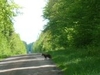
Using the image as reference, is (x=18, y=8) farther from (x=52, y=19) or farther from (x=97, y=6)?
(x=97, y=6)

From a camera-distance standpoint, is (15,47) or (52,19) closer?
(52,19)

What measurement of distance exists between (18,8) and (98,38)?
24675 mm

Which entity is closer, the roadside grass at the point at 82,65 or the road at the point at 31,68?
the roadside grass at the point at 82,65

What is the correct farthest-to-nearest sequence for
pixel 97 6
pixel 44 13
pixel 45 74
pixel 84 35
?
pixel 44 13
pixel 84 35
pixel 97 6
pixel 45 74

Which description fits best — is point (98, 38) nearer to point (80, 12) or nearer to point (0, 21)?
point (80, 12)

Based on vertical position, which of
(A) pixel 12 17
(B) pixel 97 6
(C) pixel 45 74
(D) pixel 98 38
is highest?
(A) pixel 12 17

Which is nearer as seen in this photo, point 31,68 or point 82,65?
point 82,65

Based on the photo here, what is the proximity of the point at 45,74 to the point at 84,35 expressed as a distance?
12468 mm

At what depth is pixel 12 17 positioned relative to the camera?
46594 mm

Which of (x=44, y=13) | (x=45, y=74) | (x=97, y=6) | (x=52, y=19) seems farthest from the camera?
(x=44, y=13)

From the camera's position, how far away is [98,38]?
22359 mm

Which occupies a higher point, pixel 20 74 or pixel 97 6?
pixel 97 6

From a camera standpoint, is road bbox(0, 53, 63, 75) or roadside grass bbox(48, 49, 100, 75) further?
road bbox(0, 53, 63, 75)

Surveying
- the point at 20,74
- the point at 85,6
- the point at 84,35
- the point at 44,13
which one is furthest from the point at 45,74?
the point at 44,13
